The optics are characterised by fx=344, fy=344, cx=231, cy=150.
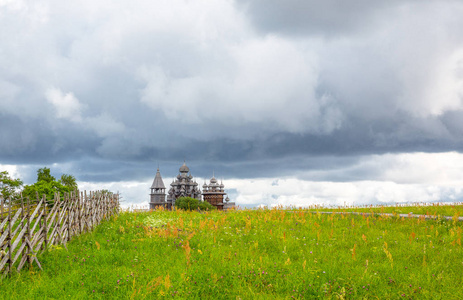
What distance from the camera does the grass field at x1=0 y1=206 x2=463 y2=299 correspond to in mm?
8703

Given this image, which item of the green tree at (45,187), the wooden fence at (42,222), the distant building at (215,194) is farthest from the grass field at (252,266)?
the distant building at (215,194)

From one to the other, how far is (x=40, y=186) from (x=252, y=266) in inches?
1523

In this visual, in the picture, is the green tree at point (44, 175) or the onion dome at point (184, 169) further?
the onion dome at point (184, 169)

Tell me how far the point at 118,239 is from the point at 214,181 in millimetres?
83427

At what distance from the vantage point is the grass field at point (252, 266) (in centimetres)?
870

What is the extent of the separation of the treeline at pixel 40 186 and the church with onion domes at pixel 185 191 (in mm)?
40885

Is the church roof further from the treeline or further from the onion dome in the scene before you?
the treeline

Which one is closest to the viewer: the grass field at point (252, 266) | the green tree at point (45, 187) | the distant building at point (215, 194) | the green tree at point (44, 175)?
the grass field at point (252, 266)

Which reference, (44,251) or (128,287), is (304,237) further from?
(44,251)

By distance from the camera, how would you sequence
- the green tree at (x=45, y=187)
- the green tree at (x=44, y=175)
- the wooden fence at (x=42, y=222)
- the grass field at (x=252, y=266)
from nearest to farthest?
1. the grass field at (x=252, y=266)
2. the wooden fence at (x=42, y=222)
3. the green tree at (x=45, y=187)
4. the green tree at (x=44, y=175)

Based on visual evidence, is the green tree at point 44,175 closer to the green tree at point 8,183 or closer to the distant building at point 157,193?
the green tree at point 8,183

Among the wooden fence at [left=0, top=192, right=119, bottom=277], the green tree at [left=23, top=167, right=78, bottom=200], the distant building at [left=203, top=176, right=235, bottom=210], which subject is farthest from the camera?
the distant building at [left=203, top=176, right=235, bottom=210]

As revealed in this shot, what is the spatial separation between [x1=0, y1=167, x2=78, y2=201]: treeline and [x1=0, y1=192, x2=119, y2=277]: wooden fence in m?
22.7

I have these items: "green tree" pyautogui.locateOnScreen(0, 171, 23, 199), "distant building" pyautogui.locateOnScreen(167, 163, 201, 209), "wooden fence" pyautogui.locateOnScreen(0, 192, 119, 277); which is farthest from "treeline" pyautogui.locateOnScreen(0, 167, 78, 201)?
"distant building" pyautogui.locateOnScreen(167, 163, 201, 209)
